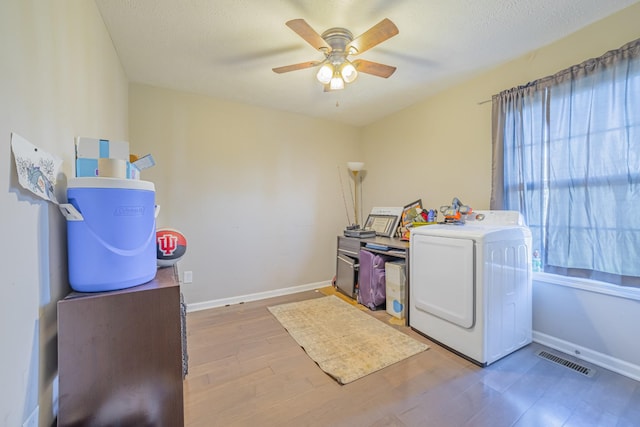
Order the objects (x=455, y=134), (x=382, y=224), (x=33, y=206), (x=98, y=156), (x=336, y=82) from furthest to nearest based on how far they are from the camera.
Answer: (x=382, y=224), (x=455, y=134), (x=336, y=82), (x=98, y=156), (x=33, y=206)

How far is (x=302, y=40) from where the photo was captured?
2.06 meters

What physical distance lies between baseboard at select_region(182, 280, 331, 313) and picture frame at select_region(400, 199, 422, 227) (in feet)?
4.72

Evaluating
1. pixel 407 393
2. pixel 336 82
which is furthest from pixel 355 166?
pixel 407 393

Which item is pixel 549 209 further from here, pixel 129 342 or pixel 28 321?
pixel 28 321

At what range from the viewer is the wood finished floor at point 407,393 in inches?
56.3

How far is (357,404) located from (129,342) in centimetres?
127

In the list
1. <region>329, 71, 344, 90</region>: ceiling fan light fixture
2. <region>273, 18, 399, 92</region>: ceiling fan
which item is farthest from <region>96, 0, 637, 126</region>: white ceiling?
<region>329, 71, 344, 90</region>: ceiling fan light fixture

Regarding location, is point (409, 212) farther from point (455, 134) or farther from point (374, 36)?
point (374, 36)

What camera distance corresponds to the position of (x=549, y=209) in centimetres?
212

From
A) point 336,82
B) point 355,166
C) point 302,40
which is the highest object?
point 302,40

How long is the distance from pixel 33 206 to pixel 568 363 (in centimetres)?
316

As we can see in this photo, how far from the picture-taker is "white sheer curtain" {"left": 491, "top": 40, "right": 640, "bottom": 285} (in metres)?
1.75

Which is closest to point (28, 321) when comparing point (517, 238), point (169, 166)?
point (169, 166)

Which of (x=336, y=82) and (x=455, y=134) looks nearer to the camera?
(x=336, y=82)
